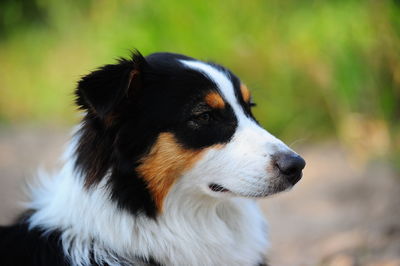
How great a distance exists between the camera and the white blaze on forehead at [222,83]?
351cm

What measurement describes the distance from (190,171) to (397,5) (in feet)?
14.3

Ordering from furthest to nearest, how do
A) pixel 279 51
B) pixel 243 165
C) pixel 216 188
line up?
pixel 279 51, pixel 216 188, pixel 243 165

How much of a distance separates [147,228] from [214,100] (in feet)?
2.75

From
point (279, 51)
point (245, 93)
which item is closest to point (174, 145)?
point (245, 93)

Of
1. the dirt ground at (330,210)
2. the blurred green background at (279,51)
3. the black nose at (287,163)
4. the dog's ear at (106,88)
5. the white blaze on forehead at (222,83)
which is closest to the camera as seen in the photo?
the dog's ear at (106,88)

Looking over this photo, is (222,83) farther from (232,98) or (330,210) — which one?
(330,210)

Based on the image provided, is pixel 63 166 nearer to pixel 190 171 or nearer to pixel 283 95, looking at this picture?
pixel 190 171

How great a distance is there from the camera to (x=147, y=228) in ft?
11.1

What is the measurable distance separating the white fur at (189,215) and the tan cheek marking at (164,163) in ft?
0.19

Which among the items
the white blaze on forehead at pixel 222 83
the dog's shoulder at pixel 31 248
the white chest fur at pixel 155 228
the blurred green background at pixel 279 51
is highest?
the blurred green background at pixel 279 51

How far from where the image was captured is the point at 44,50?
41.0 ft

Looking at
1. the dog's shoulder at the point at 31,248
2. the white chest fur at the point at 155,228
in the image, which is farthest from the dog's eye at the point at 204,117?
the dog's shoulder at the point at 31,248

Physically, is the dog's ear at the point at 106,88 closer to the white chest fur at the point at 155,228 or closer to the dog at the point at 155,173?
the dog at the point at 155,173

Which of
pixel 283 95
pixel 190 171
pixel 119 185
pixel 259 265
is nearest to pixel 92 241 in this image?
pixel 119 185
